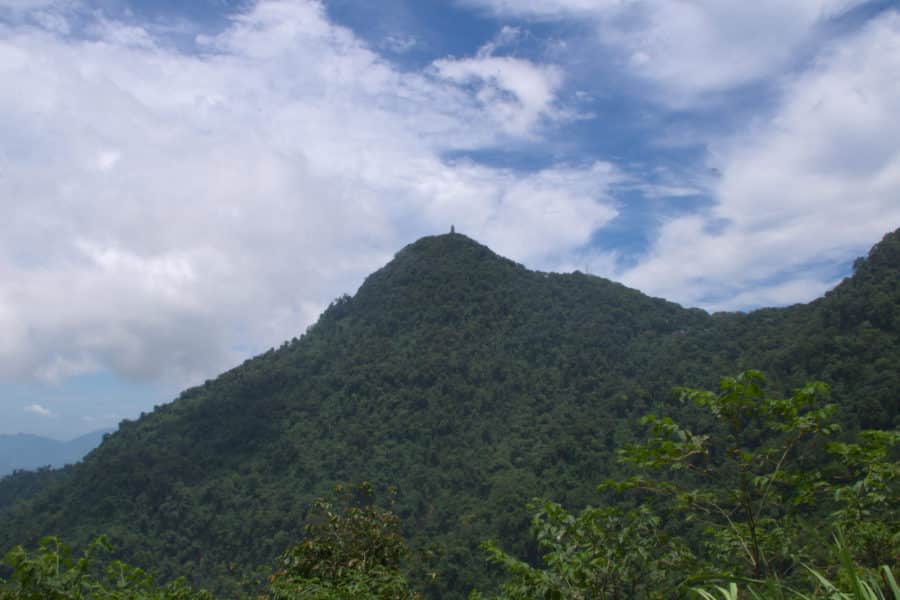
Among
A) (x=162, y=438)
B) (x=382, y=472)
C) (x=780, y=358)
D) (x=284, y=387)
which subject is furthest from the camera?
(x=284, y=387)

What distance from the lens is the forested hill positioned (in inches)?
1460

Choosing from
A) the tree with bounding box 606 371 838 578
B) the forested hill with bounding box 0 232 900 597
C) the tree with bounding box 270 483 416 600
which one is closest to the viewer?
the tree with bounding box 606 371 838 578

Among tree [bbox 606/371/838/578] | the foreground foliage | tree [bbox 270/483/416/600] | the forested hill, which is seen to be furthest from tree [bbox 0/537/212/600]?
the forested hill

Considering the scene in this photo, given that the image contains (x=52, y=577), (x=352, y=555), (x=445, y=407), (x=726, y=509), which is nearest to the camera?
(x=52, y=577)

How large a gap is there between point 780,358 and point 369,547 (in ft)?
123

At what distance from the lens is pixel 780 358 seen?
37.8 metres

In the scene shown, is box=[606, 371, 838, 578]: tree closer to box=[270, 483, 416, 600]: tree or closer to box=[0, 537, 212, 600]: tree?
box=[270, 483, 416, 600]: tree

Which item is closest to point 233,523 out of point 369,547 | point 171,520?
point 171,520

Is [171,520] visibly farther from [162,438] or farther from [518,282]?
[518,282]

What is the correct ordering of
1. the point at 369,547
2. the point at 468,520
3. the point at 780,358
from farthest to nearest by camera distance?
the point at 468,520 → the point at 780,358 → the point at 369,547

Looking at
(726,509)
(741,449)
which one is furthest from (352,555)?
(741,449)

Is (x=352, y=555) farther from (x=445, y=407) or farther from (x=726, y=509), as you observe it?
(x=445, y=407)

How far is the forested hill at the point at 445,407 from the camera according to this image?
37.1 meters

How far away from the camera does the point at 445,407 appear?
6131 centimetres
